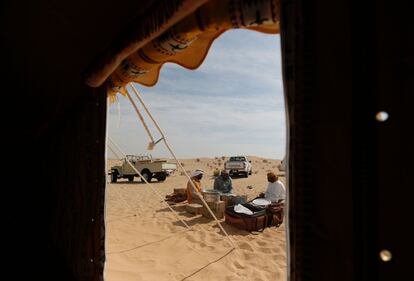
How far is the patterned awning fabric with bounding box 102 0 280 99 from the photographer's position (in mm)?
1181

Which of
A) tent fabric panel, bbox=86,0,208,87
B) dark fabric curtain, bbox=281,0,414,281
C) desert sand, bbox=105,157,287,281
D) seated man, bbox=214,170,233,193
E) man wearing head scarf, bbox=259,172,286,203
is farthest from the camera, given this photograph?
seated man, bbox=214,170,233,193

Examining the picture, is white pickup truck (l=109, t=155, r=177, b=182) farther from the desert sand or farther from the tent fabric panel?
the tent fabric panel

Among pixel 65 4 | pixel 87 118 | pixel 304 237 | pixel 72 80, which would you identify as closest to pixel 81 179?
pixel 87 118

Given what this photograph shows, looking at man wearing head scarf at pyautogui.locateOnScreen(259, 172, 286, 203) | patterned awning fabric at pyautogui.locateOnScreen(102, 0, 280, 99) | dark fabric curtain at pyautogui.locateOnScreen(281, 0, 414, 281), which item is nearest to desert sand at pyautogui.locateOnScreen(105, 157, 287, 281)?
man wearing head scarf at pyautogui.locateOnScreen(259, 172, 286, 203)

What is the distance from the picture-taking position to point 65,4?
7.00 ft

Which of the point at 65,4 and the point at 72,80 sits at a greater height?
the point at 65,4

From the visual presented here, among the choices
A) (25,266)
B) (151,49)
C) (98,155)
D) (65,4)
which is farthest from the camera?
(25,266)

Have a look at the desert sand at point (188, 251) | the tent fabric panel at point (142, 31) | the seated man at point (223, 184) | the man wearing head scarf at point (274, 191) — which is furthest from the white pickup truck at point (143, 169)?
the tent fabric panel at point (142, 31)

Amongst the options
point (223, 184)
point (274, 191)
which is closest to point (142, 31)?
point (274, 191)

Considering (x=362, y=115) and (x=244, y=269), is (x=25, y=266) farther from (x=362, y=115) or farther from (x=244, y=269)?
(x=362, y=115)

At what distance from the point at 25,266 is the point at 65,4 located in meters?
2.86

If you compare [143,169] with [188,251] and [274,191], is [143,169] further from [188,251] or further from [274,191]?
[188,251]

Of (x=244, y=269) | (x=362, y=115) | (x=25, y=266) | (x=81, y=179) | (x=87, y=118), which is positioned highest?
(x=87, y=118)

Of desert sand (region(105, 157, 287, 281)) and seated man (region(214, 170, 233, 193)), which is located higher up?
seated man (region(214, 170, 233, 193))
